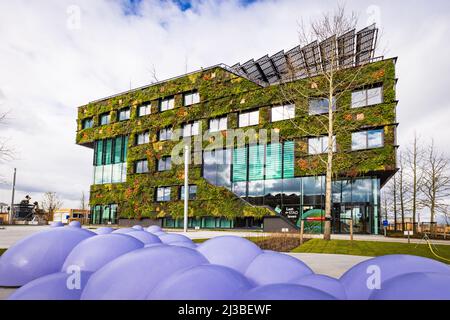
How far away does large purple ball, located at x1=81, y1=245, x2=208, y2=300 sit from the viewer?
2998 millimetres

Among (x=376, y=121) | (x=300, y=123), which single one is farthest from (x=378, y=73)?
(x=300, y=123)

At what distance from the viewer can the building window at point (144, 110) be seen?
45.1 m

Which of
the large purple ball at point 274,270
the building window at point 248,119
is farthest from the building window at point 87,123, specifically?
the large purple ball at point 274,270

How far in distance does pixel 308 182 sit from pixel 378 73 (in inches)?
443

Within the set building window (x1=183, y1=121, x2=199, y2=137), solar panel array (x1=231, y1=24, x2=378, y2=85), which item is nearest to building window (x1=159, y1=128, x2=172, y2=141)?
building window (x1=183, y1=121, x2=199, y2=137)

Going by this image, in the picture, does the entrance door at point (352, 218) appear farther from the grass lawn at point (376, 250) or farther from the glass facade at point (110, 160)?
the glass facade at point (110, 160)

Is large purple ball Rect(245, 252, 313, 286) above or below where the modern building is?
below

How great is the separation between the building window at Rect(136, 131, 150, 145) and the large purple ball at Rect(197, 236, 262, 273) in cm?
4008

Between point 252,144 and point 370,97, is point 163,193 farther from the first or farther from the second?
point 370,97

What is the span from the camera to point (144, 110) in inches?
1793

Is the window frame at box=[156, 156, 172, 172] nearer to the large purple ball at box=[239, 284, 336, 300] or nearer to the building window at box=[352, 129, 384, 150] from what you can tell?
the building window at box=[352, 129, 384, 150]

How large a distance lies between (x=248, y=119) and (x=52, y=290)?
34.0m

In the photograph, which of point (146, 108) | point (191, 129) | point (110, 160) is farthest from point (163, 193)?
point (146, 108)
